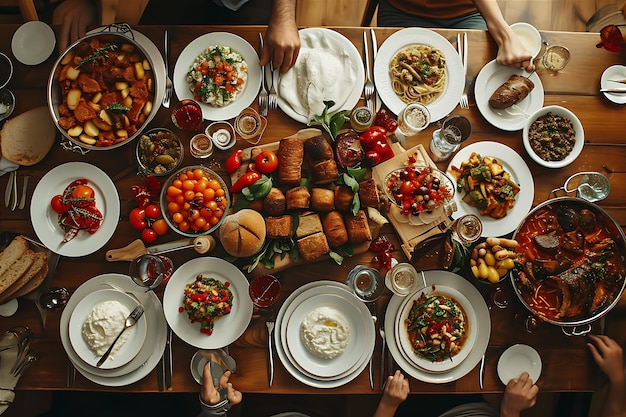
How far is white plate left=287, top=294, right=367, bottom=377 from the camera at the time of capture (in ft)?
8.01

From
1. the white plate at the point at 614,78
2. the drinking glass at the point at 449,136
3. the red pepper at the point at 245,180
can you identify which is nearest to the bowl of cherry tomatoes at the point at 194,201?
the red pepper at the point at 245,180

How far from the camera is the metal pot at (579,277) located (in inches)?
96.2

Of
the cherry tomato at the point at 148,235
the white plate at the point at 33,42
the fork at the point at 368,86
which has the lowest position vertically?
the cherry tomato at the point at 148,235

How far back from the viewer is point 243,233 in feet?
7.66

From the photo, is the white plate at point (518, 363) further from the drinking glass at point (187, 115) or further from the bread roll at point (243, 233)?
the drinking glass at point (187, 115)

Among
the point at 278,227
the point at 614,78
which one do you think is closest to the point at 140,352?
the point at 278,227

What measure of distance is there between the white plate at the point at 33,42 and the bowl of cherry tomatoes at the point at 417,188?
6.49 feet

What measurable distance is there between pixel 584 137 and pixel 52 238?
2.94m

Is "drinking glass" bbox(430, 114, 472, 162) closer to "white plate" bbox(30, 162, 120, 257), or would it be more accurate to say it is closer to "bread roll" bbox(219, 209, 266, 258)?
"bread roll" bbox(219, 209, 266, 258)

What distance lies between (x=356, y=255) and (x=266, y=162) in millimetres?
684

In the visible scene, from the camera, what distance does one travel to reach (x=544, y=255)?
8.29 feet

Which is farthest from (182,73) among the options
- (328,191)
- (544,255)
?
(544,255)

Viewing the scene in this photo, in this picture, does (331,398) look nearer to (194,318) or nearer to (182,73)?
(194,318)

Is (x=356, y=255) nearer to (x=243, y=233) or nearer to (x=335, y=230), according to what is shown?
(x=335, y=230)
